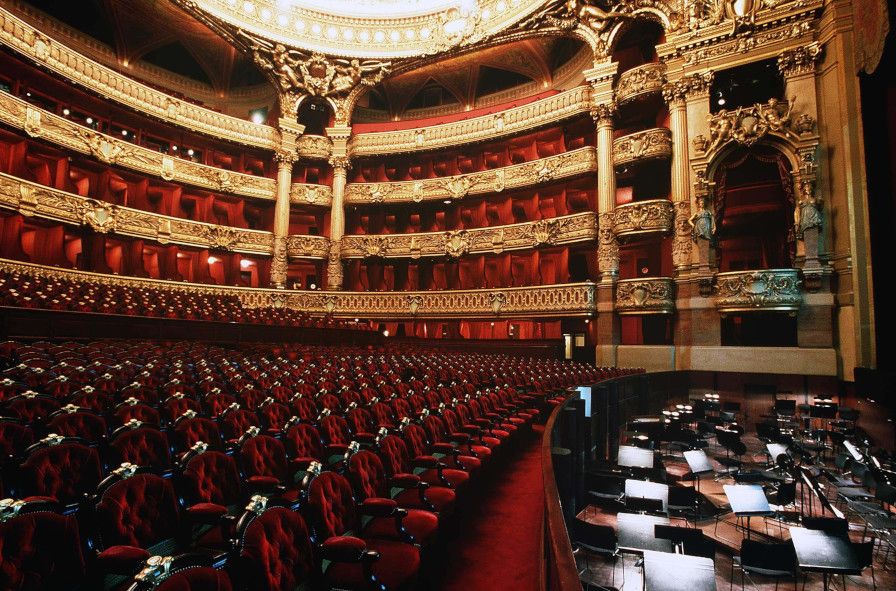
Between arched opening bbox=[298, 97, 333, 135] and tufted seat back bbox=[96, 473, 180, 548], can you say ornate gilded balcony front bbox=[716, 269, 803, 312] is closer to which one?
tufted seat back bbox=[96, 473, 180, 548]

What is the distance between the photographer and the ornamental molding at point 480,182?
49.2ft

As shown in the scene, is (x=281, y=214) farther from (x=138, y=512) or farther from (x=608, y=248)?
(x=138, y=512)

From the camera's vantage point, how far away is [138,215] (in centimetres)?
1525

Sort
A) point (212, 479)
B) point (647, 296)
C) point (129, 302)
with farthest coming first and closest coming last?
1. point (647, 296)
2. point (129, 302)
3. point (212, 479)

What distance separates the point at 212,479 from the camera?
287 cm

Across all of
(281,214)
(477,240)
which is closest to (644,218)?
(477,240)

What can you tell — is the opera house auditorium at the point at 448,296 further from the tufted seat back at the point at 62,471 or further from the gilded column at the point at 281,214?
the gilded column at the point at 281,214

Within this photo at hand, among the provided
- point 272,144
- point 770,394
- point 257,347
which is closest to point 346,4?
point 272,144

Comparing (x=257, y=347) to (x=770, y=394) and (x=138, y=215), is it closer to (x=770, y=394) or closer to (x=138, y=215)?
(x=138, y=215)

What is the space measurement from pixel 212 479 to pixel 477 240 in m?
14.6

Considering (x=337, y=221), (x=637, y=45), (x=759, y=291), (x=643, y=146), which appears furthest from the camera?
(x=337, y=221)

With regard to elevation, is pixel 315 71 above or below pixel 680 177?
above

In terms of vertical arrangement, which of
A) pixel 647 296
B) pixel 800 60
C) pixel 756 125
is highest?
pixel 800 60

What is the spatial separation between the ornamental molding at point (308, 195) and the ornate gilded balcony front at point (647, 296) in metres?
12.0
